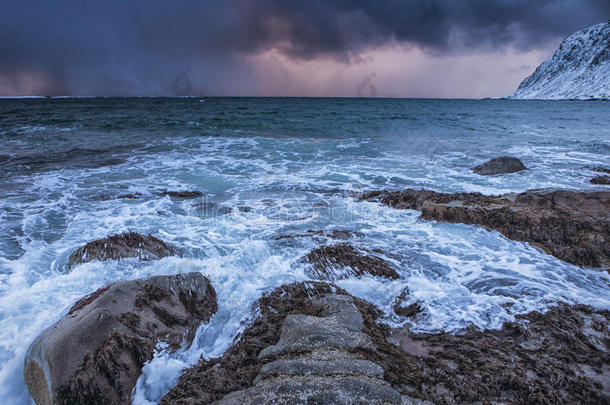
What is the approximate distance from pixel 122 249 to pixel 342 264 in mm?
3652

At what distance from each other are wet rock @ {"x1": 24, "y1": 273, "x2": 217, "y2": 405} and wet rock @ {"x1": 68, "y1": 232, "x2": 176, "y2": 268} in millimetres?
1378

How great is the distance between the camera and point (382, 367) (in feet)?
7.77

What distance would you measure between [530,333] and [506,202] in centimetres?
410

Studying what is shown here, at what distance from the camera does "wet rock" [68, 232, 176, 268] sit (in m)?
4.81

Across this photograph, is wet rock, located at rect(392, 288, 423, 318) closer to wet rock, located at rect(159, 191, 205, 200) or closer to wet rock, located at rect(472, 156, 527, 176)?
wet rock, located at rect(159, 191, 205, 200)

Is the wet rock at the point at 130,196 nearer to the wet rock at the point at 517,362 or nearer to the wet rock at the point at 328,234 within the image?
the wet rock at the point at 328,234

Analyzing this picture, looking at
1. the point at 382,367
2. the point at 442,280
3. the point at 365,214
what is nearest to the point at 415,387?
the point at 382,367

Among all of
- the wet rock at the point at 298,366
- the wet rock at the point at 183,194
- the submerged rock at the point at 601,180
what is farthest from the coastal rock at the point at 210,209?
the submerged rock at the point at 601,180

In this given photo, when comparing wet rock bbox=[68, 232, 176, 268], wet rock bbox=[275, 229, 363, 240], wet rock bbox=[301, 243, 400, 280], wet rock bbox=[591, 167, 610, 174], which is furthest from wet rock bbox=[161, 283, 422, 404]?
wet rock bbox=[591, 167, 610, 174]

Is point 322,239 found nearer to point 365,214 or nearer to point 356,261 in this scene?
point 356,261

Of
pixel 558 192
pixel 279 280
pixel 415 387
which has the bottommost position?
pixel 279 280

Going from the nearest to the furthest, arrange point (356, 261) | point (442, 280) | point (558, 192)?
point (442, 280), point (356, 261), point (558, 192)

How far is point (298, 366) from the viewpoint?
91.4 inches

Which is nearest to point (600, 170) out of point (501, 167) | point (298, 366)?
point (501, 167)
